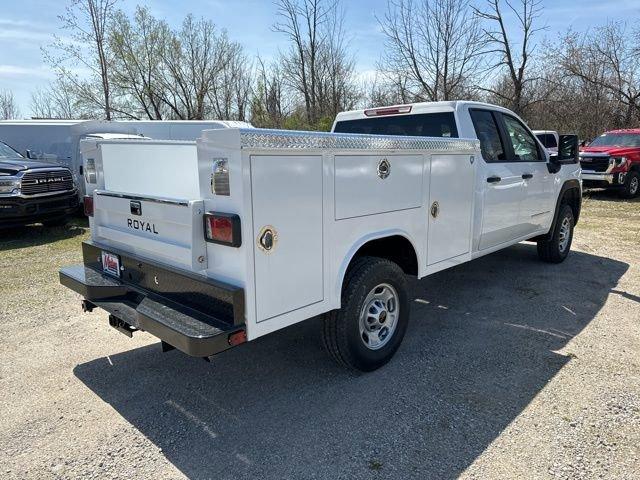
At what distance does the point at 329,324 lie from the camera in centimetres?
335

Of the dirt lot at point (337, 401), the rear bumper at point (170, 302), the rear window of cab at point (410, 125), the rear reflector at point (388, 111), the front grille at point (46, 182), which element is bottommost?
the dirt lot at point (337, 401)

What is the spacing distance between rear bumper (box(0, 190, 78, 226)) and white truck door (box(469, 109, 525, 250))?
8.08 m

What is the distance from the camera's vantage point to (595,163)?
14922 mm

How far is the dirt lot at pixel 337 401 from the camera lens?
107 inches

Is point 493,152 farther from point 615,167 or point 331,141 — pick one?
point 615,167

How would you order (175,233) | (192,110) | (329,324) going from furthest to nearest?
(192,110) → (329,324) → (175,233)

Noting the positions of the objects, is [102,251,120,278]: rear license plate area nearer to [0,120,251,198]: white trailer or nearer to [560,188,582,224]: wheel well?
[560,188,582,224]: wheel well

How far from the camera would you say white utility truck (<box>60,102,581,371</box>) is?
2.64 metres

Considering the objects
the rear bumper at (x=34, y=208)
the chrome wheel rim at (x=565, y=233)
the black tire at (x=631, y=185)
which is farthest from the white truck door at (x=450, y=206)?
the black tire at (x=631, y=185)

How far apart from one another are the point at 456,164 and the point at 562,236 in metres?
3.59

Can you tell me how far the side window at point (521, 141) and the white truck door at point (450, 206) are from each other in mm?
1291

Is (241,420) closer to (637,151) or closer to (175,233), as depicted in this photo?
(175,233)

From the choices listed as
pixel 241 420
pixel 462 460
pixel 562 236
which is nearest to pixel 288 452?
pixel 241 420

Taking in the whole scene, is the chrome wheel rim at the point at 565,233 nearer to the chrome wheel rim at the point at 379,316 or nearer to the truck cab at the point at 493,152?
the truck cab at the point at 493,152
